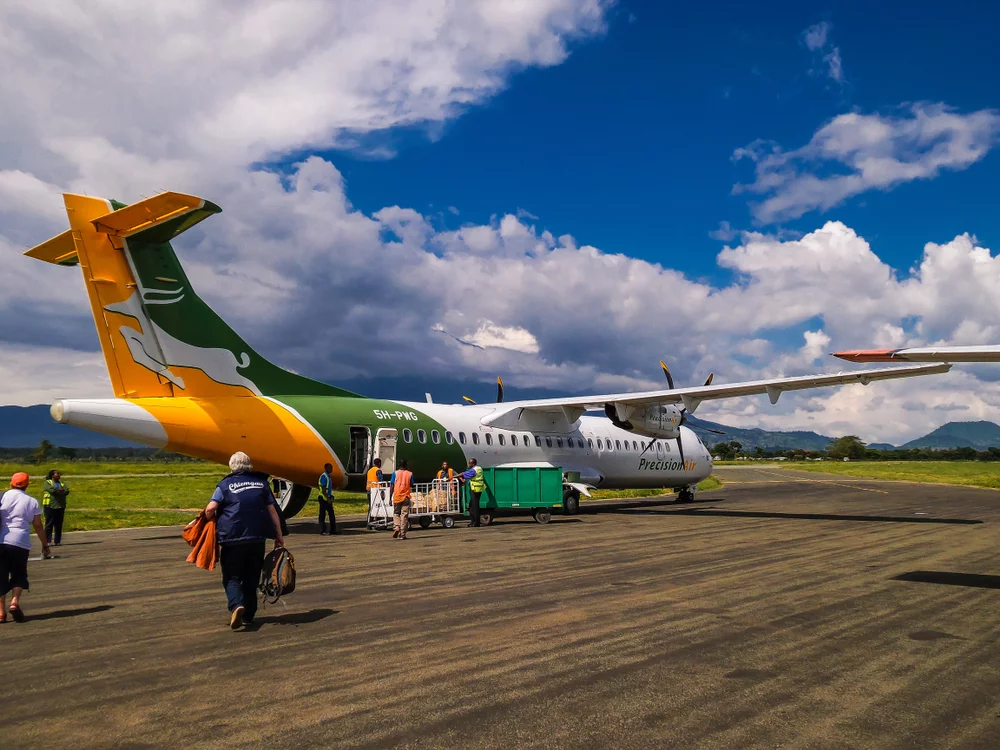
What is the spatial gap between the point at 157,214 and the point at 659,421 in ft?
63.0

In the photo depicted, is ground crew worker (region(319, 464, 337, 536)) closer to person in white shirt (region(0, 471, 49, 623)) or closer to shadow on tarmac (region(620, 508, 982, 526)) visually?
person in white shirt (region(0, 471, 49, 623))

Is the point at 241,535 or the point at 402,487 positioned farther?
the point at 402,487

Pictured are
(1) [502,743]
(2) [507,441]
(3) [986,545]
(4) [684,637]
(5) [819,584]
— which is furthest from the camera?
(2) [507,441]

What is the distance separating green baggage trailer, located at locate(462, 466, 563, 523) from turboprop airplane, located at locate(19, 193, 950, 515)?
1.43 m

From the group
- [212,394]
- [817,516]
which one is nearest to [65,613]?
[212,394]

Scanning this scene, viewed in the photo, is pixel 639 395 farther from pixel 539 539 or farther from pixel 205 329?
pixel 205 329

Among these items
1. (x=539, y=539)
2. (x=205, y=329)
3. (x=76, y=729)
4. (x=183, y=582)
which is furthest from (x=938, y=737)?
(x=205, y=329)

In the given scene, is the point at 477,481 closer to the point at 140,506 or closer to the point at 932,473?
the point at 140,506

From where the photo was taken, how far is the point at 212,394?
1656 cm

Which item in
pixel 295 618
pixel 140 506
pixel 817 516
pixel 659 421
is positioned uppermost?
pixel 659 421

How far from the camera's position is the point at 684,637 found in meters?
7.11

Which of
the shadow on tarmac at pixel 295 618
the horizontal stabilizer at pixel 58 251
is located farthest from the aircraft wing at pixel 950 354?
the horizontal stabilizer at pixel 58 251

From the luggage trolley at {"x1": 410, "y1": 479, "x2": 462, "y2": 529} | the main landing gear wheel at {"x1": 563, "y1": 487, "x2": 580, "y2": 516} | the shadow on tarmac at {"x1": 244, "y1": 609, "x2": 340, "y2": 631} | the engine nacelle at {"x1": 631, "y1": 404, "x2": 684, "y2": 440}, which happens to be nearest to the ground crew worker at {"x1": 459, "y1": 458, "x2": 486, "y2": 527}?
the luggage trolley at {"x1": 410, "y1": 479, "x2": 462, "y2": 529}

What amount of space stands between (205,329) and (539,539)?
9.20m
